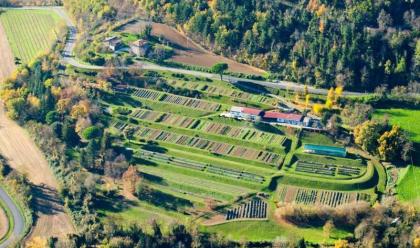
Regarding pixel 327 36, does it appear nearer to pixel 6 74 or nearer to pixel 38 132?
pixel 38 132

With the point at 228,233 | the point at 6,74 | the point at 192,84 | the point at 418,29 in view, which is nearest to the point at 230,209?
the point at 228,233

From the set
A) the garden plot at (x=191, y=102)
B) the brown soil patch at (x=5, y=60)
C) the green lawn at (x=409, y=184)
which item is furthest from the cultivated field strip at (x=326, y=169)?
the brown soil patch at (x=5, y=60)

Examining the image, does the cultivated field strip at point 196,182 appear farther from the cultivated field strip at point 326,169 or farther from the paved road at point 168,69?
the paved road at point 168,69

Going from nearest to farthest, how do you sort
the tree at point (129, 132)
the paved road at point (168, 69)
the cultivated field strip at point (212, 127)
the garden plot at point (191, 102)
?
the cultivated field strip at point (212, 127) → the tree at point (129, 132) → the garden plot at point (191, 102) → the paved road at point (168, 69)

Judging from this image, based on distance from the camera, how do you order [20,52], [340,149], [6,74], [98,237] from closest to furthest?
[98,237] < [340,149] < [6,74] < [20,52]

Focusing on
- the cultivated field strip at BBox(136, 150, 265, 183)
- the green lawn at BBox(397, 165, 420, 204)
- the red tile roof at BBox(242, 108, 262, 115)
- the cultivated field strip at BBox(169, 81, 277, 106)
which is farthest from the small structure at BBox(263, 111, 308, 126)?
the green lawn at BBox(397, 165, 420, 204)
